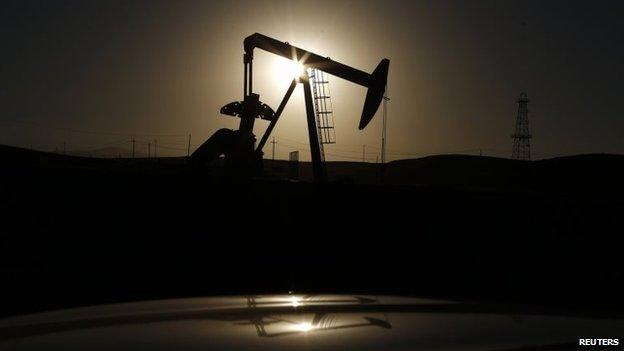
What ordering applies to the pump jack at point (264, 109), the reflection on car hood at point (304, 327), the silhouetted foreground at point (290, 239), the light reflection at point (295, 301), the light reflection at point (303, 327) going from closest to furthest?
the reflection on car hood at point (304, 327), the light reflection at point (303, 327), the light reflection at point (295, 301), the silhouetted foreground at point (290, 239), the pump jack at point (264, 109)

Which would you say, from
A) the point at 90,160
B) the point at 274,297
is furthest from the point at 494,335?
the point at 90,160

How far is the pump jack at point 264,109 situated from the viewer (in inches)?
853

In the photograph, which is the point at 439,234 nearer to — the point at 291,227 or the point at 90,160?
the point at 291,227

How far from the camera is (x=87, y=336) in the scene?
199cm

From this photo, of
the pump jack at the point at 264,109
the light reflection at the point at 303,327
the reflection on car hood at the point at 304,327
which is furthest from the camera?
the pump jack at the point at 264,109

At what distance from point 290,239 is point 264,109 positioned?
11045 millimetres

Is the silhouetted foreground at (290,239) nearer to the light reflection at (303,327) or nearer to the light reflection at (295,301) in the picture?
the light reflection at (295,301)

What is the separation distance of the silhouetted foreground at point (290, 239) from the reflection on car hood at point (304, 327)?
23.5 ft

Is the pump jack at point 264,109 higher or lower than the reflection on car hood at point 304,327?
higher

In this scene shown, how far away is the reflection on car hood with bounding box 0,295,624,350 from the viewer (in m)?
1.83

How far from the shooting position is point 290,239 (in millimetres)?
12141

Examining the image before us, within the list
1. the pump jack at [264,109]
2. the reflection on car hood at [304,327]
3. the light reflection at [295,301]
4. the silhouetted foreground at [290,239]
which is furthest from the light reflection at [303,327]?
the pump jack at [264,109]

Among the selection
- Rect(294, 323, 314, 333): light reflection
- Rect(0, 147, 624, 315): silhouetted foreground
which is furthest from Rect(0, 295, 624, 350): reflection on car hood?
Rect(0, 147, 624, 315): silhouetted foreground

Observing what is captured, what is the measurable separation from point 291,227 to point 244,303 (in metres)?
9.39
